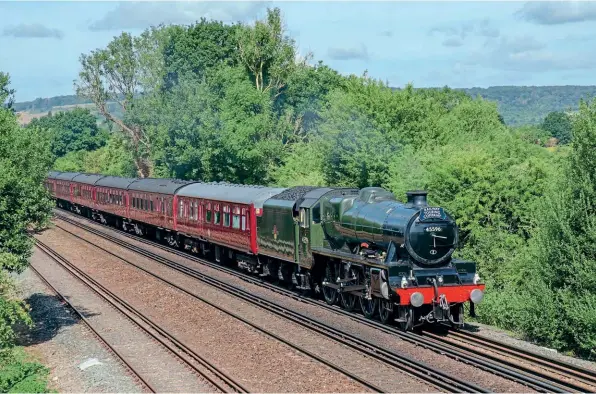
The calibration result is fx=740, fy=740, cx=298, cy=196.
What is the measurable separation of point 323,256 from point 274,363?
6.71 meters

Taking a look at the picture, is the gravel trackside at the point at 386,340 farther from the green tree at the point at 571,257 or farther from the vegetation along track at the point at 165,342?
the vegetation along track at the point at 165,342

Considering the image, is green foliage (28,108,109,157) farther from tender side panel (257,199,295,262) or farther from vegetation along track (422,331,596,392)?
vegetation along track (422,331,596,392)

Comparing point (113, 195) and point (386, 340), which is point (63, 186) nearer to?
point (113, 195)

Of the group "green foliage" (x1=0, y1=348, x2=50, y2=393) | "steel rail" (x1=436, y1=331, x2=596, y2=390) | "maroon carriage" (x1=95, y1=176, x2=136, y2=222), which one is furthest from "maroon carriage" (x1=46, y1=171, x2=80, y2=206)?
"steel rail" (x1=436, y1=331, x2=596, y2=390)

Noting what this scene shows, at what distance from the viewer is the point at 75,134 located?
420ft

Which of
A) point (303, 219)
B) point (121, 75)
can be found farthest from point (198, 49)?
point (303, 219)

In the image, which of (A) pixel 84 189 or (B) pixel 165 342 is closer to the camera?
(B) pixel 165 342

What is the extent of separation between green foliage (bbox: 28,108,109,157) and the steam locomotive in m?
98.1

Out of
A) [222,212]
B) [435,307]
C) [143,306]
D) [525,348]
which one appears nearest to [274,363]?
[435,307]

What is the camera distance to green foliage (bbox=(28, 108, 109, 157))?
12719 centimetres

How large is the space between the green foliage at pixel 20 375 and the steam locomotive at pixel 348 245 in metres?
7.76

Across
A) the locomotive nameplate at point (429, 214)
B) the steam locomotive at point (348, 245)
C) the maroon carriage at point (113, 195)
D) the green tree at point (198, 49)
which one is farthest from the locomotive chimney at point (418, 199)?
the green tree at point (198, 49)

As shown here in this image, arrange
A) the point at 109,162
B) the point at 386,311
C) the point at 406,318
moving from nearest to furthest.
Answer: the point at 406,318, the point at 386,311, the point at 109,162

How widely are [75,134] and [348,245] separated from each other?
114 metres
